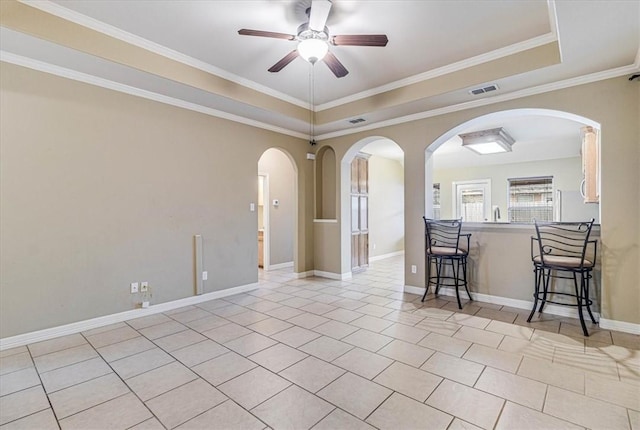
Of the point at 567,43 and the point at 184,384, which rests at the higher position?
the point at 567,43

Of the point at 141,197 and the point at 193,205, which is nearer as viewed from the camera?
the point at 141,197

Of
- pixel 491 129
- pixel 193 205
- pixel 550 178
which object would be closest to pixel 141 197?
pixel 193 205

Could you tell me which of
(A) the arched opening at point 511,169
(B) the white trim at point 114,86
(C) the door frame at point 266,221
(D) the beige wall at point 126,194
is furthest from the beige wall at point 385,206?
(B) the white trim at point 114,86

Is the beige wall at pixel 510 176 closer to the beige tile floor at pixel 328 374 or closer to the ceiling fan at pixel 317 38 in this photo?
the beige tile floor at pixel 328 374

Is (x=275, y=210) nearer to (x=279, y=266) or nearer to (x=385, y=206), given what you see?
(x=279, y=266)

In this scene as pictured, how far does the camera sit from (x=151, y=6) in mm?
2553

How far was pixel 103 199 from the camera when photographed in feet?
10.9

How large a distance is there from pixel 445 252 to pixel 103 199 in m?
4.13

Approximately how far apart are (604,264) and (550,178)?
5059 millimetres

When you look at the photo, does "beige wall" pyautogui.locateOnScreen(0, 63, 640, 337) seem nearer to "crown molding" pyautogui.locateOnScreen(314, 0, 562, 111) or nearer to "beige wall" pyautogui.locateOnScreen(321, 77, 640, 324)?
"beige wall" pyautogui.locateOnScreen(321, 77, 640, 324)

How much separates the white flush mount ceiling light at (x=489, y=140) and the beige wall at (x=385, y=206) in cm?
233

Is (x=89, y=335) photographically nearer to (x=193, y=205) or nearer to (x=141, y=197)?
(x=141, y=197)

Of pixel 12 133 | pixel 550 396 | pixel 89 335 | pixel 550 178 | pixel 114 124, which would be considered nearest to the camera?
pixel 550 396

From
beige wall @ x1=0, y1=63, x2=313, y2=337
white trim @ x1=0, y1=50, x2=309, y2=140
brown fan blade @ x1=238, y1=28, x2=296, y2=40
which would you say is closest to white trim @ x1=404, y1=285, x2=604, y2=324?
beige wall @ x1=0, y1=63, x2=313, y2=337
